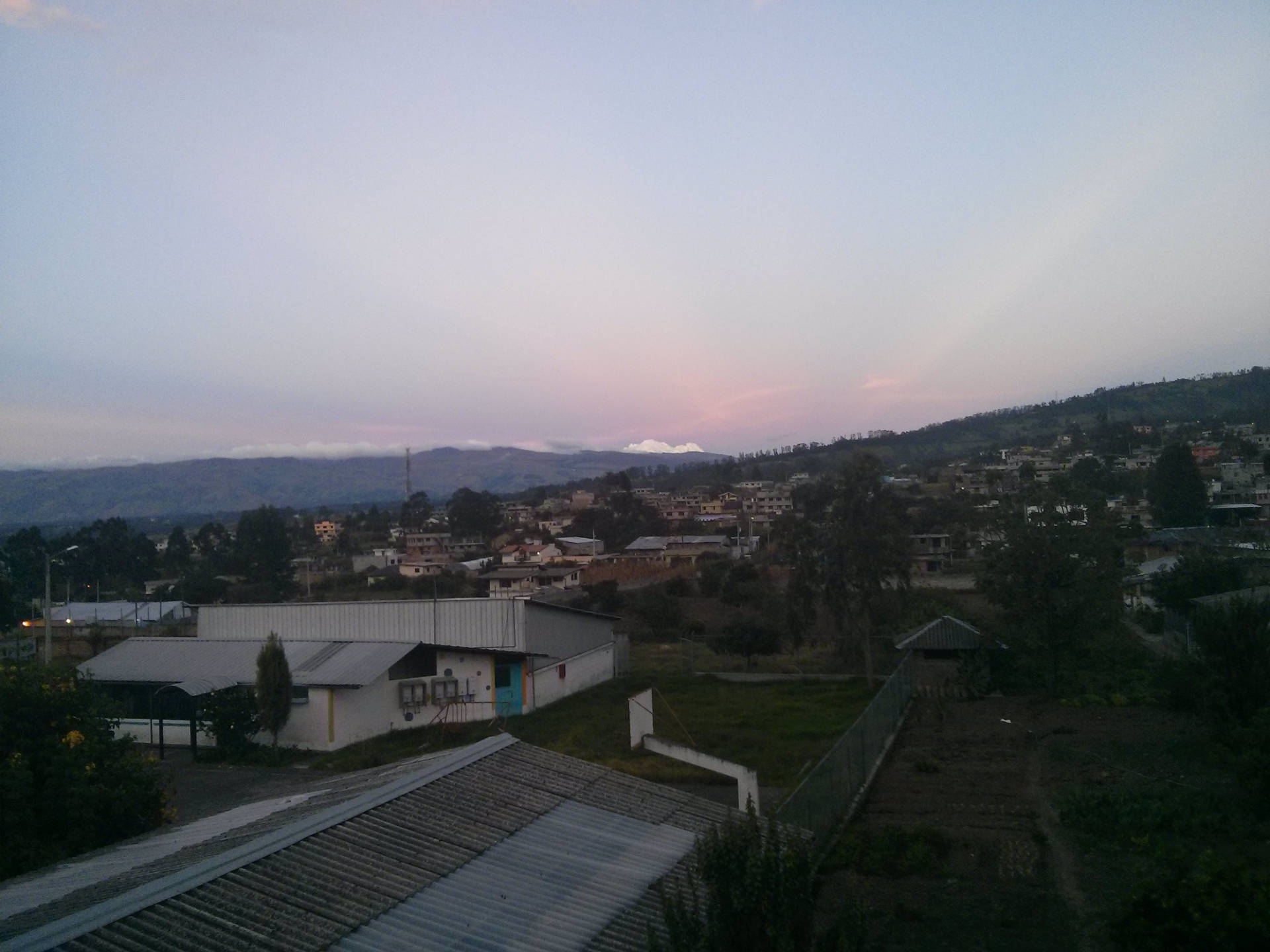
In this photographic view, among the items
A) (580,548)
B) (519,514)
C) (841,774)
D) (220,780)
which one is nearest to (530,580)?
(580,548)

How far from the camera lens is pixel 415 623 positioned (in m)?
25.3

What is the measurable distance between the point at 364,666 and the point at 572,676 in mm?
7115

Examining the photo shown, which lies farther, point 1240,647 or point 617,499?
point 617,499

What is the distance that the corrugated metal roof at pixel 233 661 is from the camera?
71.8 ft

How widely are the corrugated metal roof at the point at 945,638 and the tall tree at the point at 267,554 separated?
126 ft

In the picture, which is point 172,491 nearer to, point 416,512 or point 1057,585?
point 416,512

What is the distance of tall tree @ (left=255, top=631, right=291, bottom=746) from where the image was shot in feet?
67.5

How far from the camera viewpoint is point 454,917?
6.18 m

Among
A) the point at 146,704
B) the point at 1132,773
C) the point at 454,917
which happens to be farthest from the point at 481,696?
the point at 454,917

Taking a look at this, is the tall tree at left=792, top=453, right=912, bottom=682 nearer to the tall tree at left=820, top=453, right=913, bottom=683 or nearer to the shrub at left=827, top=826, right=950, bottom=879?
the tall tree at left=820, top=453, right=913, bottom=683

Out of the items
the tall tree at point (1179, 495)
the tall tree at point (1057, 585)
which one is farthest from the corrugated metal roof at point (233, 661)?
the tall tree at point (1179, 495)

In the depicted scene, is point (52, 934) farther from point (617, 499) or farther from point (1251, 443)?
point (1251, 443)

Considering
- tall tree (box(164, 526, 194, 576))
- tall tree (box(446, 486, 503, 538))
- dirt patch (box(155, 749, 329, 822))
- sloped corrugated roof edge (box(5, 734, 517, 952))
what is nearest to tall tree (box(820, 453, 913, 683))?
dirt patch (box(155, 749, 329, 822))

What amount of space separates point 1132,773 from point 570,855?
12051mm
